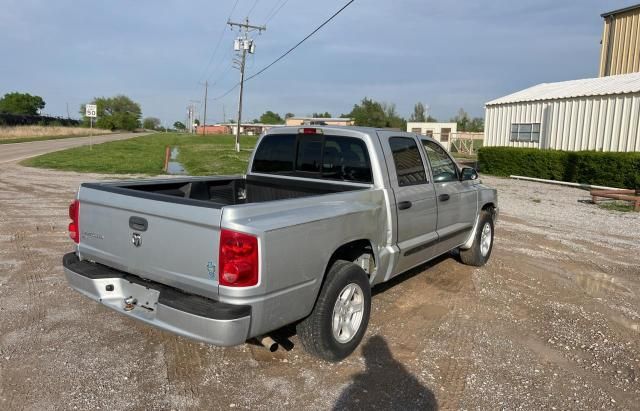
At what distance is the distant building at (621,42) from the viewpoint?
88.8ft

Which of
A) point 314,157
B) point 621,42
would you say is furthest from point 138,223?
point 621,42

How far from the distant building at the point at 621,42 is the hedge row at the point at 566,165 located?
10.1m

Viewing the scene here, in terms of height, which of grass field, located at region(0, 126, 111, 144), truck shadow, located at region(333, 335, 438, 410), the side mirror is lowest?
truck shadow, located at region(333, 335, 438, 410)

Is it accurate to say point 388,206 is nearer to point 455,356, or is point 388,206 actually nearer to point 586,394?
point 455,356

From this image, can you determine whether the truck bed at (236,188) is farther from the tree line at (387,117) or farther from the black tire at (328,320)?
the tree line at (387,117)

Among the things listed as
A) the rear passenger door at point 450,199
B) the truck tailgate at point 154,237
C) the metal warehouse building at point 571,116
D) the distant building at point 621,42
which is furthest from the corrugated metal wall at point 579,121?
the truck tailgate at point 154,237

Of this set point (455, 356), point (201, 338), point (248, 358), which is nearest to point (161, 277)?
point (201, 338)

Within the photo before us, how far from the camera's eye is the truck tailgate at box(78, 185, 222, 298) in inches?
123

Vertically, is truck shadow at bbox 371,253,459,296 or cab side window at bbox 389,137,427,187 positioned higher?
cab side window at bbox 389,137,427,187

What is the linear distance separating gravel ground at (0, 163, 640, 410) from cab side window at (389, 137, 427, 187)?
1.34 m

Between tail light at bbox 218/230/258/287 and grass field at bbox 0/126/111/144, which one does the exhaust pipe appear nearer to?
tail light at bbox 218/230/258/287

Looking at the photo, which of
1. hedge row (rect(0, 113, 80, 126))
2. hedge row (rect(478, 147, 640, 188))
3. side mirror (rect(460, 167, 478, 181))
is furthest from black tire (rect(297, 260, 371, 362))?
hedge row (rect(0, 113, 80, 126))

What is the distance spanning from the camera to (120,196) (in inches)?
144

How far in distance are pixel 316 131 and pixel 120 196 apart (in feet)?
6.81
